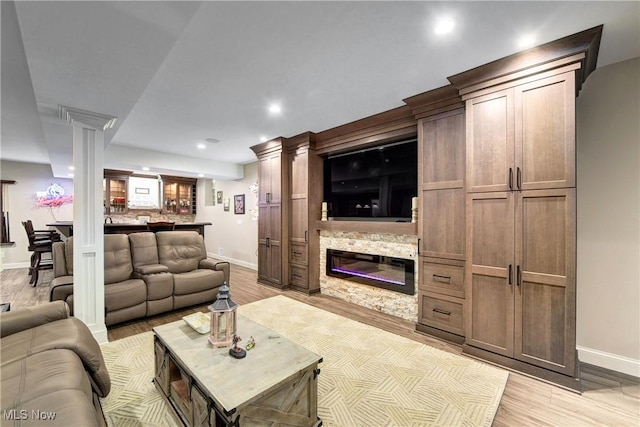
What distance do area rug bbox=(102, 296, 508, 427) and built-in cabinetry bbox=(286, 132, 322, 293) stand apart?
1.45 meters

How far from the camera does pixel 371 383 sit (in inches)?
82.9

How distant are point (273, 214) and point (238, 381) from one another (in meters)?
3.58

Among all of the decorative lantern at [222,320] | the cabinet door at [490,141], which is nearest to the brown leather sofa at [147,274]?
the decorative lantern at [222,320]

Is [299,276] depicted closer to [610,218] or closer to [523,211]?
[523,211]

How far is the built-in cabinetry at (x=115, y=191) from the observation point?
23.4 ft

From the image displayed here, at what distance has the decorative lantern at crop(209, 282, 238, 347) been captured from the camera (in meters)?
1.74

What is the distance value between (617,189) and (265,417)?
3.27 metres

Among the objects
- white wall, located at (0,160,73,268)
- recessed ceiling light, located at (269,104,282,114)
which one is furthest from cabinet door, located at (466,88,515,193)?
white wall, located at (0,160,73,268)

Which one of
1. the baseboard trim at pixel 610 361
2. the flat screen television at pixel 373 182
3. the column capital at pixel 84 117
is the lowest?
the baseboard trim at pixel 610 361

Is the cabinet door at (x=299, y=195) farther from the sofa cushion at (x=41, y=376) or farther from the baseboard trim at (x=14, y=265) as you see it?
the baseboard trim at (x=14, y=265)

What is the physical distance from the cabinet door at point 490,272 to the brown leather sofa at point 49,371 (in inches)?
110

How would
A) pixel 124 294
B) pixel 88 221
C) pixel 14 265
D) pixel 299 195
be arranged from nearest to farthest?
pixel 88 221 → pixel 124 294 → pixel 299 195 → pixel 14 265

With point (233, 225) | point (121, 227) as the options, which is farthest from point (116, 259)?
point (233, 225)

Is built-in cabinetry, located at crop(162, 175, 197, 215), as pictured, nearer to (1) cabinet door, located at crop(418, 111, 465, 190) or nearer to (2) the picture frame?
(2) the picture frame
